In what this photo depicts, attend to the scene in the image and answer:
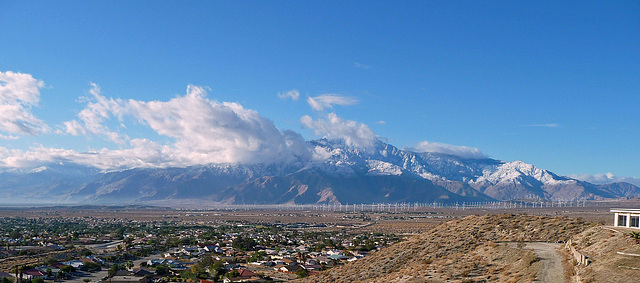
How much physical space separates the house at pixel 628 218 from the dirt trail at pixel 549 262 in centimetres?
473

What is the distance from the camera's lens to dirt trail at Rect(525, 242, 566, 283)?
18.6 meters

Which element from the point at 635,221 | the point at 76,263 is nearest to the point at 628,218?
the point at 635,221

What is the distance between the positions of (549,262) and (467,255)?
4.88 metres

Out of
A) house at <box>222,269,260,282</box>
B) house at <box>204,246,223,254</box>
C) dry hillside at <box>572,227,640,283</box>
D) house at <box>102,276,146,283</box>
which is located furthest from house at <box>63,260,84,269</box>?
dry hillside at <box>572,227,640,283</box>

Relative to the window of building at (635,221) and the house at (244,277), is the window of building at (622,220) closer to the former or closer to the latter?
the window of building at (635,221)

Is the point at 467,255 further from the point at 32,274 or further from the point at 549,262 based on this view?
the point at 32,274

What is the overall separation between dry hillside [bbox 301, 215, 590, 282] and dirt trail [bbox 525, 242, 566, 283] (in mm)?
359

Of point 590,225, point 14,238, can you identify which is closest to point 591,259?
point 590,225

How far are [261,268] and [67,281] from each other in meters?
20.2

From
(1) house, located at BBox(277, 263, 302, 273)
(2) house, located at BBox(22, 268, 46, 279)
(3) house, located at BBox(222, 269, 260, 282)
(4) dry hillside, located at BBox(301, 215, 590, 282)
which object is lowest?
(2) house, located at BBox(22, 268, 46, 279)

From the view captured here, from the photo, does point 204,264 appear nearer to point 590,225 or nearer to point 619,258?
point 590,225

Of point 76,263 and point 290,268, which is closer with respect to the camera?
point 290,268

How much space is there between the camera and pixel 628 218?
27.8m

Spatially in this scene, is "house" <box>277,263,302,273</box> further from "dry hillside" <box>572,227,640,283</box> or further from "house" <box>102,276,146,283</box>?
"dry hillside" <box>572,227,640,283</box>
